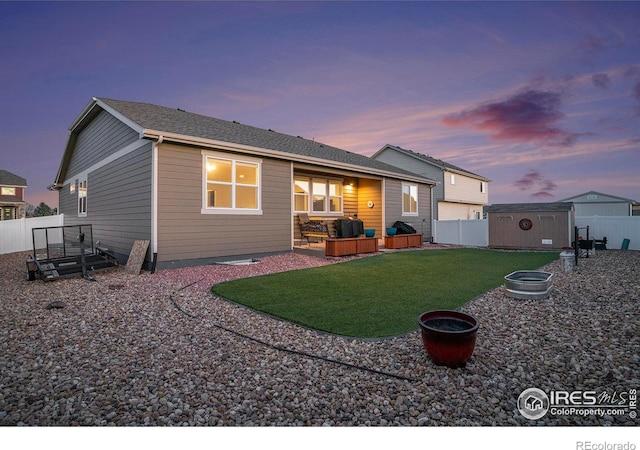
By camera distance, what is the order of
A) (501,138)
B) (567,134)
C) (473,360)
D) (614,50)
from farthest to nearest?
(501,138) → (567,134) → (614,50) → (473,360)

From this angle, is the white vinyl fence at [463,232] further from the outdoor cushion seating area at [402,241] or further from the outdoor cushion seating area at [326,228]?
the outdoor cushion seating area at [326,228]

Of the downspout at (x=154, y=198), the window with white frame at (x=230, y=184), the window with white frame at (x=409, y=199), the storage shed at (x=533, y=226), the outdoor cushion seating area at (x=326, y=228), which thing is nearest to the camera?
the downspout at (x=154, y=198)

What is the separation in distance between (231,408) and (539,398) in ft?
7.20

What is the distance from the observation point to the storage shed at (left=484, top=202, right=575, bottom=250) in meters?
12.2

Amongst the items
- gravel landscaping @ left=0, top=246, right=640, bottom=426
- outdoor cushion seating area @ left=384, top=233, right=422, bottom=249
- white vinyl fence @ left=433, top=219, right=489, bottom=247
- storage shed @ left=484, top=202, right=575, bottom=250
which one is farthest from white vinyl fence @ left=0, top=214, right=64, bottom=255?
storage shed @ left=484, top=202, right=575, bottom=250

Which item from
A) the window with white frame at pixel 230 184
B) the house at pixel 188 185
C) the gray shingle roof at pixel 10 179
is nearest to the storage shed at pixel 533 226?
the house at pixel 188 185

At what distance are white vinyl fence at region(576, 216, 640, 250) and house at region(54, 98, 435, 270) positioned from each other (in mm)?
9888

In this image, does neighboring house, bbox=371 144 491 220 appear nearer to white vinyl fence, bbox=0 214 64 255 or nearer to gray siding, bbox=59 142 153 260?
gray siding, bbox=59 142 153 260

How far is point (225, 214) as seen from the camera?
885 cm

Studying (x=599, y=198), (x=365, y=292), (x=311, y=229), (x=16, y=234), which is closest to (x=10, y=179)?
(x=16, y=234)

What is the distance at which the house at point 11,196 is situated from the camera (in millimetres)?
29259

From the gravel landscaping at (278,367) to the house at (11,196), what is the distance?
115ft

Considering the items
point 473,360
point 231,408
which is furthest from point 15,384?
point 473,360

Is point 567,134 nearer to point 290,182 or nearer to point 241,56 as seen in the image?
point 290,182
